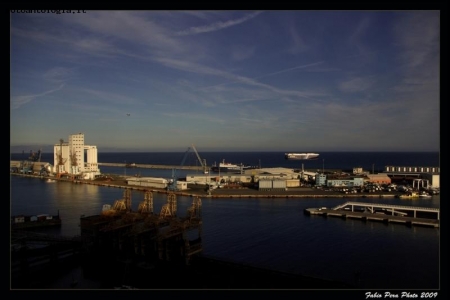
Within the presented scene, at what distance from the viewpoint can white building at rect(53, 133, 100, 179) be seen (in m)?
17.0

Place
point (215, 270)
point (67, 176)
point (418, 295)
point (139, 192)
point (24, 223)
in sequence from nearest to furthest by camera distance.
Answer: point (418, 295)
point (215, 270)
point (24, 223)
point (139, 192)
point (67, 176)

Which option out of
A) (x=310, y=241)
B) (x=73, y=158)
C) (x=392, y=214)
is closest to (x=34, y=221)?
(x=310, y=241)

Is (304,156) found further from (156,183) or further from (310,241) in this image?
(310,241)

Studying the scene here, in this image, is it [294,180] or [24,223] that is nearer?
[24,223]

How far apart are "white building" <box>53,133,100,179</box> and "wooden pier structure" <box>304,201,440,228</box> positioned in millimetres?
11957

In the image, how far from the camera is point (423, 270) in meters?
4.11

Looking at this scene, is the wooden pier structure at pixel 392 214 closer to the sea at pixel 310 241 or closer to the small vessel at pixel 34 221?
the sea at pixel 310 241

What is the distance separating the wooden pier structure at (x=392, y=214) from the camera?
6801 millimetres

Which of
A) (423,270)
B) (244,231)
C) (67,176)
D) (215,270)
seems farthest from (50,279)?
(67,176)

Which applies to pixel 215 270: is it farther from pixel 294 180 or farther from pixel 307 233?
pixel 294 180

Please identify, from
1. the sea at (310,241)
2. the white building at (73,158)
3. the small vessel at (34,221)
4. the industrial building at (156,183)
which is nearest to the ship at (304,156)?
the white building at (73,158)

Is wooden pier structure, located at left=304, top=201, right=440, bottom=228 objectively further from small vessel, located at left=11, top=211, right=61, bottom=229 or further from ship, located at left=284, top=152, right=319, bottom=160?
ship, located at left=284, top=152, right=319, bottom=160

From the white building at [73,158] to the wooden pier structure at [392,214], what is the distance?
11957 mm

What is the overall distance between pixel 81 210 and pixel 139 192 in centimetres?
353
